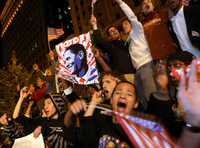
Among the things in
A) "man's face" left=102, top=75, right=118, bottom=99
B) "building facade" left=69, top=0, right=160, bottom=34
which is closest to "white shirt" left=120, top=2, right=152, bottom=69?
"man's face" left=102, top=75, right=118, bottom=99

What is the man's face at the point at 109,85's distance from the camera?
14.6 ft

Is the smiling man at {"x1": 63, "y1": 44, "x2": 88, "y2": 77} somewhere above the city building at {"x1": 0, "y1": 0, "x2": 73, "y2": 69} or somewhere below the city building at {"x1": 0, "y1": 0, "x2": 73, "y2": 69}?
below

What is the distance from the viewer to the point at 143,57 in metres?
5.21

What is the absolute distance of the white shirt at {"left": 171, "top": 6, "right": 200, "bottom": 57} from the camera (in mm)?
4793

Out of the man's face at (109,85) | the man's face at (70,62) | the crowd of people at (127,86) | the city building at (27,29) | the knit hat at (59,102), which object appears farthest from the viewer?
the city building at (27,29)

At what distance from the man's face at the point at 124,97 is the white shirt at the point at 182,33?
1.11 meters

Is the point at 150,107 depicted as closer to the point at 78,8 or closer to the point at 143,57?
the point at 143,57

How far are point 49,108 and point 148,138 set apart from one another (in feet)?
11.3

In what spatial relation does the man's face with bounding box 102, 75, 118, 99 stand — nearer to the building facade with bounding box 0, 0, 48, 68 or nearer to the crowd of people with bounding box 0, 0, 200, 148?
the crowd of people with bounding box 0, 0, 200, 148

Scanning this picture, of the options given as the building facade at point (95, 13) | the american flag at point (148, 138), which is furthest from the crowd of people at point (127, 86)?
the building facade at point (95, 13)

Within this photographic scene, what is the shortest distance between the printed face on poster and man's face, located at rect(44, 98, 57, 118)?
38 cm

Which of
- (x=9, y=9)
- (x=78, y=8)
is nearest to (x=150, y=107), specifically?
Answer: (x=78, y=8)

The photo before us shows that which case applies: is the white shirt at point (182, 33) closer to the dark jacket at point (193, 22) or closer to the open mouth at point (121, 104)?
the dark jacket at point (193, 22)

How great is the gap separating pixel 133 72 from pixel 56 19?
3930 cm
